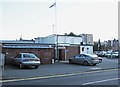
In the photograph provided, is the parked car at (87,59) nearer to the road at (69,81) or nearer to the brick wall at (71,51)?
the brick wall at (71,51)

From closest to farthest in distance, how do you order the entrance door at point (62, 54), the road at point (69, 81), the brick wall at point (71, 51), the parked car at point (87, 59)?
the road at point (69, 81) < the parked car at point (87, 59) < the entrance door at point (62, 54) < the brick wall at point (71, 51)

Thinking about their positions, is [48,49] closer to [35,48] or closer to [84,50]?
[35,48]

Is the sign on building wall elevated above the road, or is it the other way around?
the sign on building wall

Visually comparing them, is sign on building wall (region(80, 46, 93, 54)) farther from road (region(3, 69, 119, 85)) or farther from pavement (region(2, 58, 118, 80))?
road (region(3, 69, 119, 85))

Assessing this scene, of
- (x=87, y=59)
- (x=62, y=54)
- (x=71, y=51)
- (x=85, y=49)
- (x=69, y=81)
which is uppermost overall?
(x=85, y=49)

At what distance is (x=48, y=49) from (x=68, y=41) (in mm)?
17189

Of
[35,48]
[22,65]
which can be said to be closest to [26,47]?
[35,48]

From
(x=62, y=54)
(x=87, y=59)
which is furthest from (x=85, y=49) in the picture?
(x=87, y=59)

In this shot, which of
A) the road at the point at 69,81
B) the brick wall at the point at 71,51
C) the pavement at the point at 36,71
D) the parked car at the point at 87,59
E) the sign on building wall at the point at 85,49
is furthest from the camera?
the sign on building wall at the point at 85,49

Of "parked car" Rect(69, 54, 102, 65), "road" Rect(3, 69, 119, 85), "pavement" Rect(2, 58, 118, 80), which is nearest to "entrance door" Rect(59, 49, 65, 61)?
"parked car" Rect(69, 54, 102, 65)

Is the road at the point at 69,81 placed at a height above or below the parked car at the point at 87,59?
below

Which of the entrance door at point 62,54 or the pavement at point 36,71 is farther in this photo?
the entrance door at point 62,54

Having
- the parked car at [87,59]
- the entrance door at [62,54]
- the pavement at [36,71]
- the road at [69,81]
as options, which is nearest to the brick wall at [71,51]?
the entrance door at [62,54]

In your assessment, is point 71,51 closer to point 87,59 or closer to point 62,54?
point 62,54
